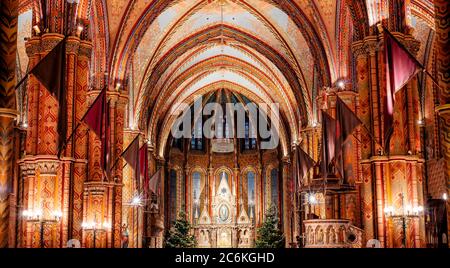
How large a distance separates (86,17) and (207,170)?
2796 cm

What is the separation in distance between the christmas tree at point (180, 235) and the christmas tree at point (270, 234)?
4.37 m

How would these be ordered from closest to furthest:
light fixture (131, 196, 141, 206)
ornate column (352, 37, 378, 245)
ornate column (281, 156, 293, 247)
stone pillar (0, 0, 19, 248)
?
stone pillar (0, 0, 19, 248)
ornate column (352, 37, 378, 245)
light fixture (131, 196, 141, 206)
ornate column (281, 156, 293, 247)

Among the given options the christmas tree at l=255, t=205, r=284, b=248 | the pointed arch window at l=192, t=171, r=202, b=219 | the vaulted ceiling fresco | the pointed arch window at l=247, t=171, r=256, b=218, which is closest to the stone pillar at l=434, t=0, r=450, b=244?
the vaulted ceiling fresco

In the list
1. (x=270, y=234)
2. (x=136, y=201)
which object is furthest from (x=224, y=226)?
(x=136, y=201)

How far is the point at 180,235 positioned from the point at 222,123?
386 inches

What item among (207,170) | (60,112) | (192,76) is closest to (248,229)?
(207,170)

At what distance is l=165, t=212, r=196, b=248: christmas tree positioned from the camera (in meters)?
39.6

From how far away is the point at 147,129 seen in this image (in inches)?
1396

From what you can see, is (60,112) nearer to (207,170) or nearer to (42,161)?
(42,161)

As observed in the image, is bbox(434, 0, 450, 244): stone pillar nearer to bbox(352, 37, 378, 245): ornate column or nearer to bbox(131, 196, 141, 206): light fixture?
bbox(352, 37, 378, 245): ornate column

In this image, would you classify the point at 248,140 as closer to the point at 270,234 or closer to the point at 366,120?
the point at 270,234

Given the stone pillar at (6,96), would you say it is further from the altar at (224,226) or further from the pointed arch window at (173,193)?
the altar at (224,226)

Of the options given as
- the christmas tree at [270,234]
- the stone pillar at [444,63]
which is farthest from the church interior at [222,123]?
the christmas tree at [270,234]

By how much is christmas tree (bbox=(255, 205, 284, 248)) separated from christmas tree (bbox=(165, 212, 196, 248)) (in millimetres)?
4367
